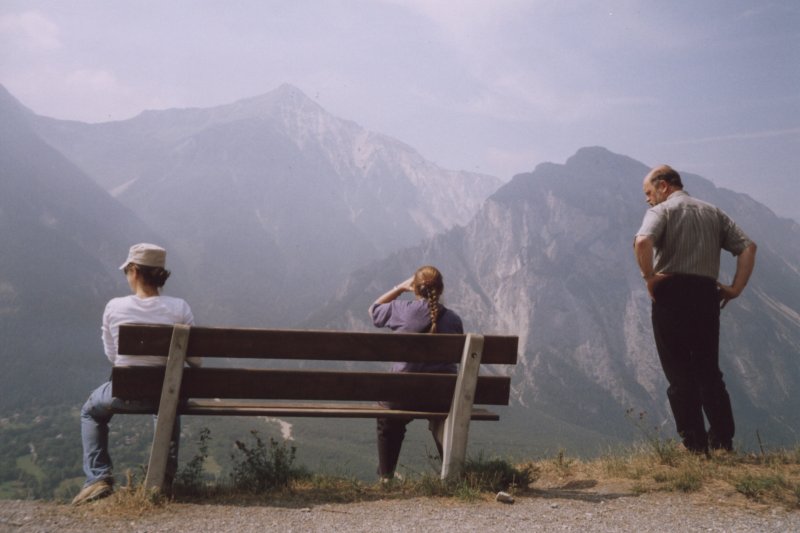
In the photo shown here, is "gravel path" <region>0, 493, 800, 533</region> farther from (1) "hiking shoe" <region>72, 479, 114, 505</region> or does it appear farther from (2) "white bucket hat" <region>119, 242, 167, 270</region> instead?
(2) "white bucket hat" <region>119, 242, 167, 270</region>

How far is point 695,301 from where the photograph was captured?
538 centimetres

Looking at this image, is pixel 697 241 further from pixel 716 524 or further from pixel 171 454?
pixel 171 454

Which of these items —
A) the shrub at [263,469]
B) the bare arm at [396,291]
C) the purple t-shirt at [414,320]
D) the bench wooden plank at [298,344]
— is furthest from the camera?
the bare arm at [396,291]

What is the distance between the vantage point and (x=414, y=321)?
208 inches

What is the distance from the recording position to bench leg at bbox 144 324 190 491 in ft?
14.0

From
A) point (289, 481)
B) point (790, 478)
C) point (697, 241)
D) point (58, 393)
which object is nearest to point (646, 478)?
point (790, 478)

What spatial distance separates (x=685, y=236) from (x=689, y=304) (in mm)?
606

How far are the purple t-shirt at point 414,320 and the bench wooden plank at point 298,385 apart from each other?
38 centimetres

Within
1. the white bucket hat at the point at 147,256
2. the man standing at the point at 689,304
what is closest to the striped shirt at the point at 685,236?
the man standing at the point at 689,304

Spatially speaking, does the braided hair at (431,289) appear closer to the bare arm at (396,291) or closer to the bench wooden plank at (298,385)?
the bare arm at (396,291)

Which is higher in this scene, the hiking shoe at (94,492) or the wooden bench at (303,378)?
the wooden bench at (303,378)

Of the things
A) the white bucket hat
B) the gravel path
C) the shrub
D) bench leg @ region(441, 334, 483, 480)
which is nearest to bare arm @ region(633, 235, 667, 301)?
bench leg @ region(441, 334, 483, 480)

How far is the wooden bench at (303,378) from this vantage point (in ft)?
14.0

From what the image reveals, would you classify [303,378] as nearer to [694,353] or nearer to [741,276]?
[694,353]
